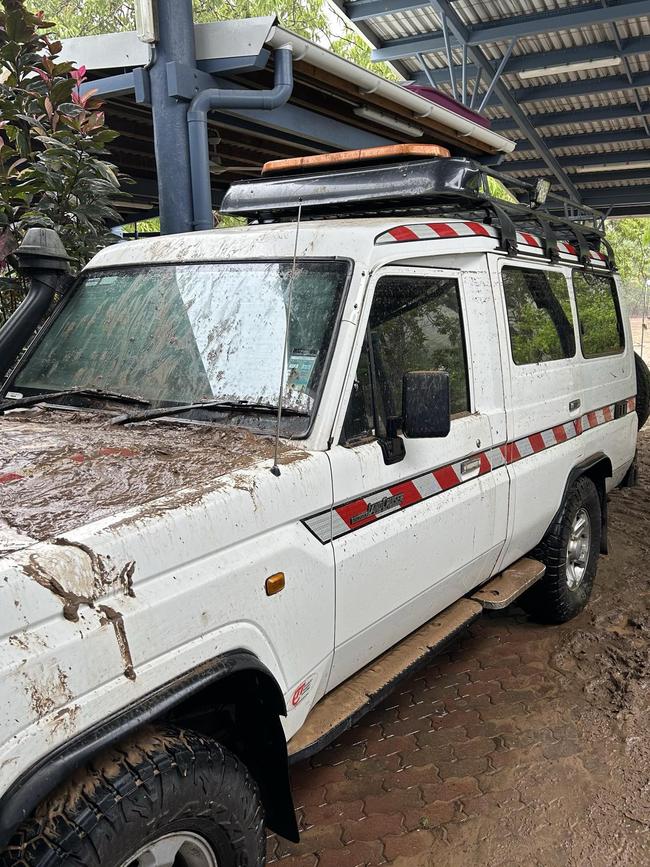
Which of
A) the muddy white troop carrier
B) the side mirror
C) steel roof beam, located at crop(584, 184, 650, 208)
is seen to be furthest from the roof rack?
steel roof beam, located at crop(584, 184, 650, 208)

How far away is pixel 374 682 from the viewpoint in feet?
9.23

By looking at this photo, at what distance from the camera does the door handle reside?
125 inches

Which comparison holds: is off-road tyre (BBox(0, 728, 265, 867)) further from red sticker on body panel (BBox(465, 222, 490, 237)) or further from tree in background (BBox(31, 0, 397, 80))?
tree in background (BBox(31, 0, 397, 80))

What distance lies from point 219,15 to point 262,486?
19997 millimetres

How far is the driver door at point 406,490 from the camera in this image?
258 cm

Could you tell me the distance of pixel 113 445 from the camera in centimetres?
245

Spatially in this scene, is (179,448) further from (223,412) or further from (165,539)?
(165,539)

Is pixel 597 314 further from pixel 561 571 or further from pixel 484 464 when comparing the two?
pixel 484 464

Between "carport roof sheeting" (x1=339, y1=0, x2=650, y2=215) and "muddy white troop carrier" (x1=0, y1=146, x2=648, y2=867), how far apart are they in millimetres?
5806

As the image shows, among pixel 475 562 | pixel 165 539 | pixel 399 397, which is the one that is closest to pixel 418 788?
pixel 475 562

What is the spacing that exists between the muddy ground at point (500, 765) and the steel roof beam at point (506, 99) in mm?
7495

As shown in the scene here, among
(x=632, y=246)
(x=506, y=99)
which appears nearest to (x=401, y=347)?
(x=506, y=99)

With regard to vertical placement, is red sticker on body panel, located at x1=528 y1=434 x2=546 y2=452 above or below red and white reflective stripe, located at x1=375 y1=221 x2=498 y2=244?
below

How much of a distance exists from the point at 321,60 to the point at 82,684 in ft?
17.5
